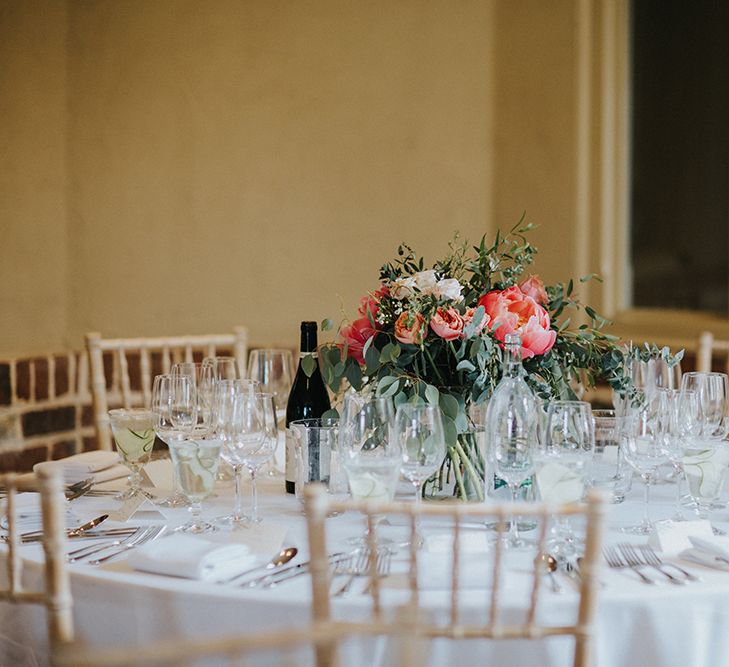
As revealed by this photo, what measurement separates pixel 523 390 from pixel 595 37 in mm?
2447

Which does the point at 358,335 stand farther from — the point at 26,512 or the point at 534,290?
the point at 26,512

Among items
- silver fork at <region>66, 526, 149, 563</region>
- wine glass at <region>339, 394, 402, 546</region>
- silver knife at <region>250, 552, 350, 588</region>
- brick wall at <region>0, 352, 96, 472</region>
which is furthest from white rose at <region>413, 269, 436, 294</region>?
brick wall at <region>0, 352, 96, 472</region>

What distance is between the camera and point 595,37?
11.8ft

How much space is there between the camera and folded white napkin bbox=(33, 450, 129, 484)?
6.07 feet

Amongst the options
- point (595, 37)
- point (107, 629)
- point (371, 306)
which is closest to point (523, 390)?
point (371, 306)

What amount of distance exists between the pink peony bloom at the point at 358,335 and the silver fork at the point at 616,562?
21.8 inches

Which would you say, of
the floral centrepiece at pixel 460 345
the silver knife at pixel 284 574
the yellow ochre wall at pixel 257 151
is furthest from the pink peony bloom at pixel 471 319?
the yellow ochre wall at pixel 257 151

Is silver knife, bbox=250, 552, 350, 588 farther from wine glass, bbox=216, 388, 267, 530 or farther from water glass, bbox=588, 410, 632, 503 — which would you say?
water glass, bbox=588, 410, 632, 503

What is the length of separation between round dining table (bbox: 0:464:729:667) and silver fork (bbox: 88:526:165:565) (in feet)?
0.07

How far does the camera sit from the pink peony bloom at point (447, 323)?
1.60 meters

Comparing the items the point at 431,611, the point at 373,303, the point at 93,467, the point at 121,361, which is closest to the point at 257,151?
the point at 121,361

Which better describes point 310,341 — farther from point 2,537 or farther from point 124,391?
point 124,391

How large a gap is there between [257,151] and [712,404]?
2.84m

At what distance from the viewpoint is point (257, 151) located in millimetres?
4164
